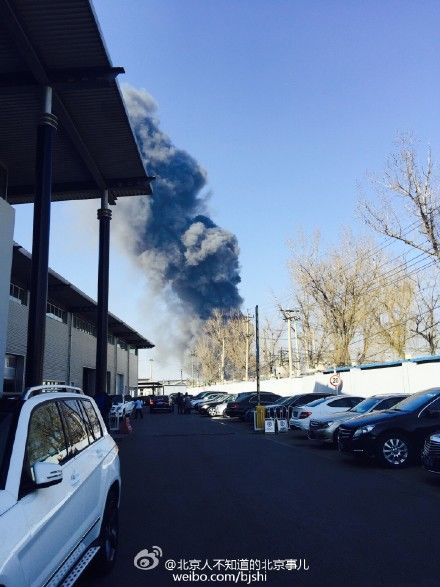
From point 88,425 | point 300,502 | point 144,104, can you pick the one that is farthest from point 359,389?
point 144,104

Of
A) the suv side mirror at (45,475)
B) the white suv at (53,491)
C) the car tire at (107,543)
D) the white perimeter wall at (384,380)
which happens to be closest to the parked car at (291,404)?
the white perimeter wall at (384,380)

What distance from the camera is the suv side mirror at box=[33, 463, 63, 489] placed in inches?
121

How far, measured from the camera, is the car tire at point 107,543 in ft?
15.5

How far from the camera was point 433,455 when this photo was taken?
8617mm

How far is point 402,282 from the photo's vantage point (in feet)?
138

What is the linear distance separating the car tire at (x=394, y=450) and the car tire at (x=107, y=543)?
7.55 meters

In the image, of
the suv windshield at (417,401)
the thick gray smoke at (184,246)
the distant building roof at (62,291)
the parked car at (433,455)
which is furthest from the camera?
the thick gray smoke at (184,246)

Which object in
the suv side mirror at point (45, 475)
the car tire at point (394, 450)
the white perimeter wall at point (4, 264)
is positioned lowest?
the car tire at point (394, 450)

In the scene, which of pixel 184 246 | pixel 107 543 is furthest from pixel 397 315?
pixel 184 246

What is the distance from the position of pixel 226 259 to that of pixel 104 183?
108593mm

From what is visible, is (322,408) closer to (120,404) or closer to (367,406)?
(367,406)

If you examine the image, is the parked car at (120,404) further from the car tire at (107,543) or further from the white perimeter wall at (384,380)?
the car tire at (107,543)

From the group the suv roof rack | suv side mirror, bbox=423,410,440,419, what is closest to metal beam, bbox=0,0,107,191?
the suv roof rack

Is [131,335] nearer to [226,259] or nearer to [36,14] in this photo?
[36,14]
